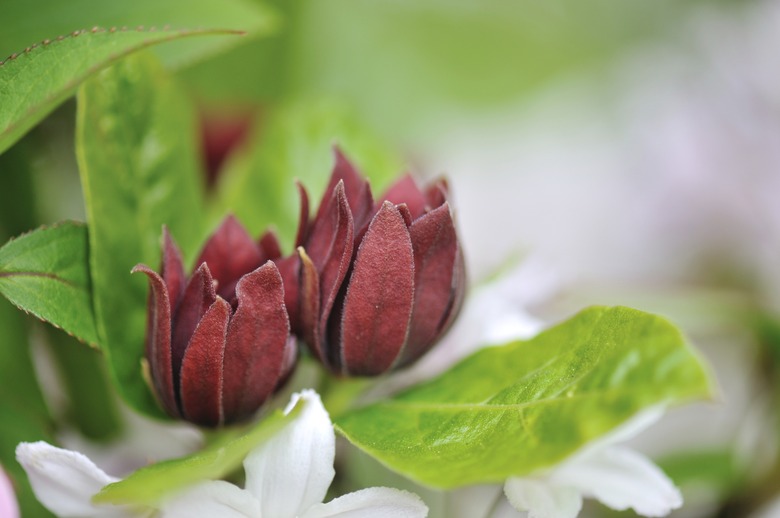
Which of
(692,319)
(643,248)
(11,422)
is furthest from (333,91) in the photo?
(11,422)

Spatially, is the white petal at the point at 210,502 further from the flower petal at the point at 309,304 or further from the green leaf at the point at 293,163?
the green leaf at the point at 293,163

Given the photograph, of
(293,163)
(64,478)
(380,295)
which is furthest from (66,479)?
(293,163)

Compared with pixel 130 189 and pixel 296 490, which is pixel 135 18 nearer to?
pixel 130 189

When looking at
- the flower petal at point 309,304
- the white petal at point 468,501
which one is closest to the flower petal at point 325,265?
the flower petal at point 309,304

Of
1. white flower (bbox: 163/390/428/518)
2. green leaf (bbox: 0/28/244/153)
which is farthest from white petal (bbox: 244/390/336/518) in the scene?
green leaf (bbox: 0/28/244/153)

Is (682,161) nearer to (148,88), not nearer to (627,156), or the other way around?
(627,156)
